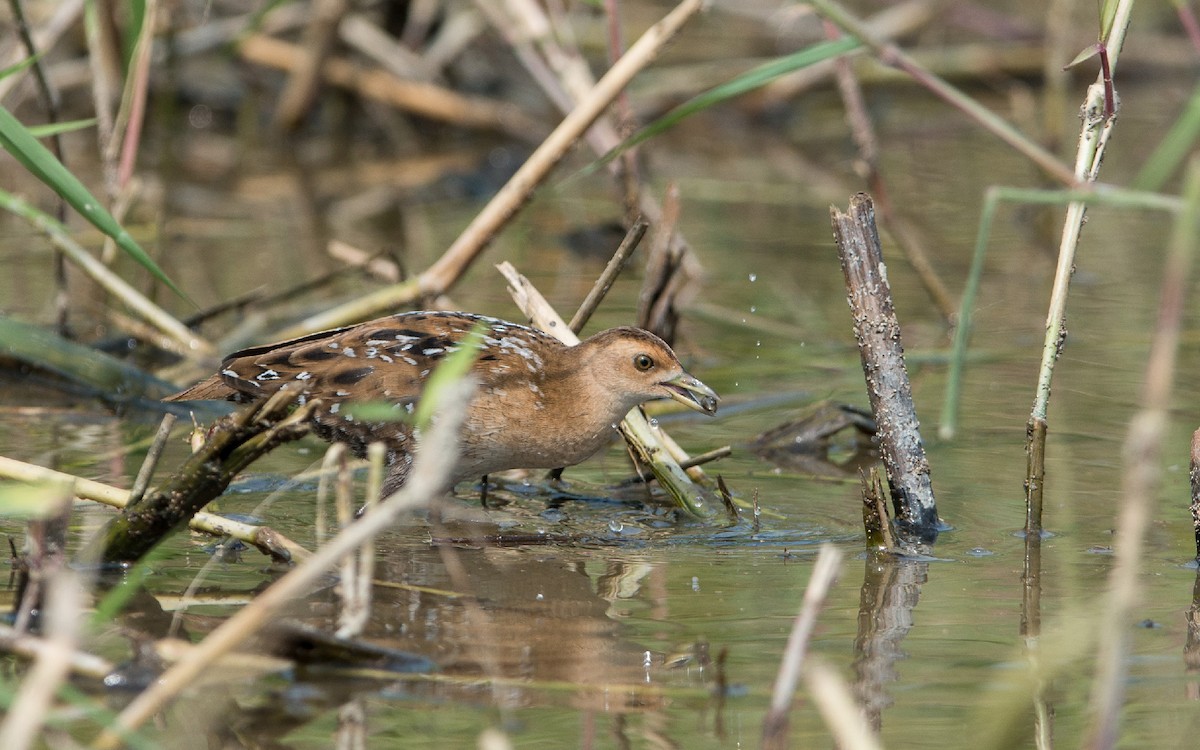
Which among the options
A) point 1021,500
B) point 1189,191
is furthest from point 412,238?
point 1189,191

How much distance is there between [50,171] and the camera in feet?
14.0

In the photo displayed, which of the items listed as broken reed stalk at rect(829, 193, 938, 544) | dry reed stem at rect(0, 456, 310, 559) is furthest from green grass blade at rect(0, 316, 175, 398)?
broken reed stalk at rect(829, 193, 938, 544)

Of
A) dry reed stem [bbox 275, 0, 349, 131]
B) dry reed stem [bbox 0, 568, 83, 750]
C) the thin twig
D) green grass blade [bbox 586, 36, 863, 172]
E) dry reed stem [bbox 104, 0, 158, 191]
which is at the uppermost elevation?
dry reed stem [bbox 275, 0, 349, 131]

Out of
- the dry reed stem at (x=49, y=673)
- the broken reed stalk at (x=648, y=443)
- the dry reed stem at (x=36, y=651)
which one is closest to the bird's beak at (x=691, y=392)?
the broken reed stalk at (x=648, y=443)

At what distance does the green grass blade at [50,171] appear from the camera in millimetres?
4191

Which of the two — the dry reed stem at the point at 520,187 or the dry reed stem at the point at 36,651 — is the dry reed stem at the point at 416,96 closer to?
the dry reed stem at the point at 520,187

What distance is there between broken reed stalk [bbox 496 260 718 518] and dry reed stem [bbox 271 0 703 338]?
0.45 m

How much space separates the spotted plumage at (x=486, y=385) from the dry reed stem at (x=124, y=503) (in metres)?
0.81

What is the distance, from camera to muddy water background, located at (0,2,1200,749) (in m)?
3.64

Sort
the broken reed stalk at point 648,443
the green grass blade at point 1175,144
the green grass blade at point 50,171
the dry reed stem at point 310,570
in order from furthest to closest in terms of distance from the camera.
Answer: the broken reed stalk at point 648,443 < the green grass blade at point 50,171 < the green grass blade at point 1175,144 < the dry reed stem at point 310,570

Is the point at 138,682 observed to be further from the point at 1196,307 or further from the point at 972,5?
the point at 972,5

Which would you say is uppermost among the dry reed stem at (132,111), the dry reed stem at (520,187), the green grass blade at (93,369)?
the dry reed stem at (132,111)

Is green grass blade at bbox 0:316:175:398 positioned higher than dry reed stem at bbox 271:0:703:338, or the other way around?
dry reed stem at bbox 271:0:703:338

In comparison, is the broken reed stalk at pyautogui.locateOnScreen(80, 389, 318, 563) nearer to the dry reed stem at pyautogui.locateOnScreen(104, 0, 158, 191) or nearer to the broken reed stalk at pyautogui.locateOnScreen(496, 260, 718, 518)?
the broken reed stalk at pyautogui.locateOnScreen(496, 260, 718, 518)
